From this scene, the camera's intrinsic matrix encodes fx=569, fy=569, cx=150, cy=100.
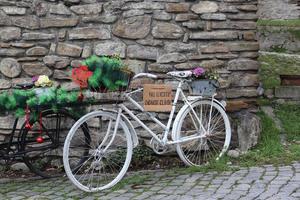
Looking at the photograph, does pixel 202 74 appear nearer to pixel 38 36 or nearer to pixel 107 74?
pixel 107 74

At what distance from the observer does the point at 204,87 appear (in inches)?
227

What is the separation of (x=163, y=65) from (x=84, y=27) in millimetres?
935

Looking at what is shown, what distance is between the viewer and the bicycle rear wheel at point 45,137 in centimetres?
554

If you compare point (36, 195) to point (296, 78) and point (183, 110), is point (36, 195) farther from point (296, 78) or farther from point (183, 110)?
point (296, 78)

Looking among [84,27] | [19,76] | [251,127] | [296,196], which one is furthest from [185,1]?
[296,196]

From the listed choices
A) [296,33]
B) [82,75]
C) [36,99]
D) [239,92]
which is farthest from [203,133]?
[296,33]

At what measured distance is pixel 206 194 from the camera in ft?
15.9

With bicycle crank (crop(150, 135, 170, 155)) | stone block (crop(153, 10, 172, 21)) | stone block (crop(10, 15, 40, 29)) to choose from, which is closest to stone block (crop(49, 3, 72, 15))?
stone block (crop(10, 15, 40, 29))

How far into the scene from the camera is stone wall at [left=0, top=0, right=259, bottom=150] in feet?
19.7

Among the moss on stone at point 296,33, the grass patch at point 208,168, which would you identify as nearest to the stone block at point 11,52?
the grass patch at point 208,168

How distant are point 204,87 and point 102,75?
46.5 inches

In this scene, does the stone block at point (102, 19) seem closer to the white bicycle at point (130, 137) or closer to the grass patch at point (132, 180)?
the white bicycle at point (130, 137)

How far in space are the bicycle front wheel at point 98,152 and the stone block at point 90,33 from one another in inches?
35.7

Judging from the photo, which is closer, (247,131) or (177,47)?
(177,47)
